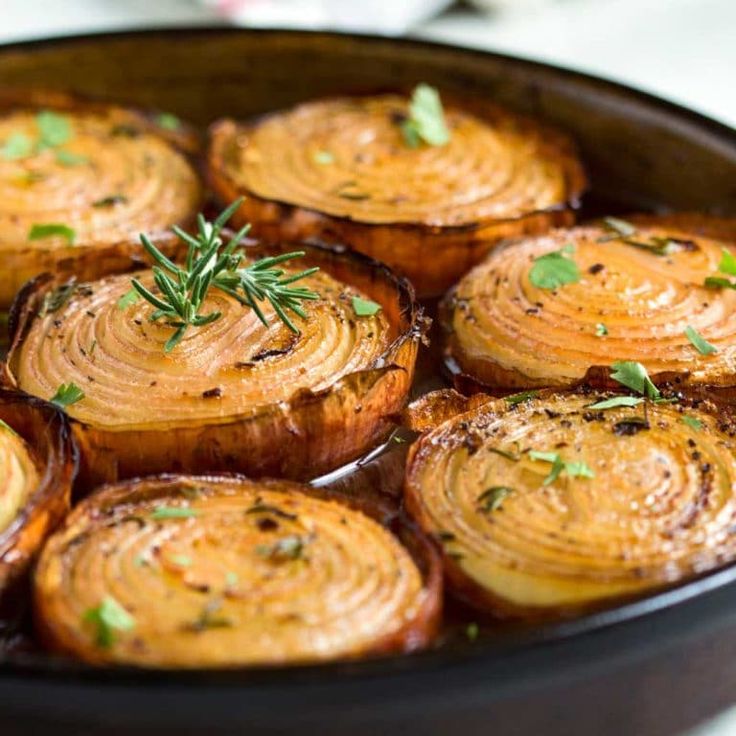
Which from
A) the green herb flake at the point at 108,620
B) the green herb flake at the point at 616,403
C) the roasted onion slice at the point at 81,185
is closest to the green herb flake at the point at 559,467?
the green herb flake at the point at 616,403

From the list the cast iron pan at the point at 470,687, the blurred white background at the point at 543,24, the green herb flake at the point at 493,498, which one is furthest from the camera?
the blurred white background at the point at 543,24

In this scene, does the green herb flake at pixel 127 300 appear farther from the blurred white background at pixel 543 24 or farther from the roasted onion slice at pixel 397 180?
the blurred white background at pixel 543 24

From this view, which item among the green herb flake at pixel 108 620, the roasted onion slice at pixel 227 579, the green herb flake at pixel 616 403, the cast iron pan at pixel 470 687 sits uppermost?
the green herb flake at pixel 616 403

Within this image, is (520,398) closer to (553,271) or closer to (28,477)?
(553,271)

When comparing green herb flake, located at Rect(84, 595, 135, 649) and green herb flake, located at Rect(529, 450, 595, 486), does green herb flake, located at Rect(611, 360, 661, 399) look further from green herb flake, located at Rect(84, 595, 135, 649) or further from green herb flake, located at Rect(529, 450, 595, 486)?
green herb flake, located at Rect(84, 595, 135, 649)

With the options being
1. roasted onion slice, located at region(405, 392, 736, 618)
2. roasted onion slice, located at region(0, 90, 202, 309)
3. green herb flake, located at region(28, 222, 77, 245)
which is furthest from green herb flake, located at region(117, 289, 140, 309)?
roasted onion slice, located at region(405, 392, 736, 618)

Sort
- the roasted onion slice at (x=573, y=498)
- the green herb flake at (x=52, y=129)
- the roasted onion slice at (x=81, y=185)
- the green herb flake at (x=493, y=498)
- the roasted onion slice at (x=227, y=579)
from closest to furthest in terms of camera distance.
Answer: the roasted onion slice at (x=227, y=579)
the roasted onion slice at (x=573, y=498)
the green herb flake at (x=493, y=498)
the roasted onion slice at (x=81, y=185)
the green herb flake at (x=52, y=129)

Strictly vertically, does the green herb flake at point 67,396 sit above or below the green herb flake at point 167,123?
below
